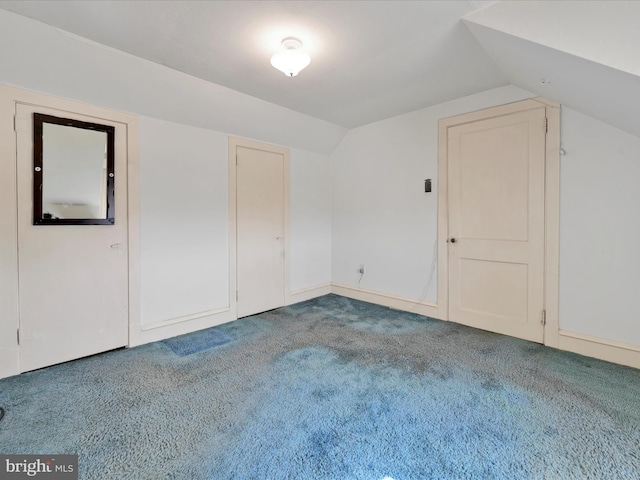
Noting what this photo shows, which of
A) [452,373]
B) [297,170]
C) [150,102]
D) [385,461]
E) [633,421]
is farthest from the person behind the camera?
[297,170]

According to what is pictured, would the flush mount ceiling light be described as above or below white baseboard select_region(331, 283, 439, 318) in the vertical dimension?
above

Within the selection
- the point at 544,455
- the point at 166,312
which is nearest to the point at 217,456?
the point at 544,455

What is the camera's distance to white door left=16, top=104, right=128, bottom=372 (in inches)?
91.1

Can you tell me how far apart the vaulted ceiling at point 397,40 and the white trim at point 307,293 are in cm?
274

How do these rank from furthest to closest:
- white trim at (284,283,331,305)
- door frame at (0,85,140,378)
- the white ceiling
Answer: white trim at (284,283,331,305) → door frame at (0,85,140,378) → the white ceiling

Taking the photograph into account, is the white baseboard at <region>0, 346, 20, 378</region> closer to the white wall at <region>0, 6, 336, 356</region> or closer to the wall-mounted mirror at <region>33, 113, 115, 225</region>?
the white wall at <region>0, 6, 336, 356</region>

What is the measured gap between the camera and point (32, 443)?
1.58 m

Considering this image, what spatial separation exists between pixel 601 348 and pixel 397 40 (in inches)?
119

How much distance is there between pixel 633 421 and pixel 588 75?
6.82 ft

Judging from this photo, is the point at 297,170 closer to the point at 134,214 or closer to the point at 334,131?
the point at 334,131

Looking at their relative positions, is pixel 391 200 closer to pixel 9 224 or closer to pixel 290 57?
pixel 290 57

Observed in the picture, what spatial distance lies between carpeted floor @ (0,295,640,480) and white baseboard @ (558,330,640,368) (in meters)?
0.14

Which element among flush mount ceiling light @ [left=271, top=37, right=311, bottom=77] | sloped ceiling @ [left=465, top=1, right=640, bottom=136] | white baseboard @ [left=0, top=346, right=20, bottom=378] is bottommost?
white baseboard @ [left=0, top=346, right=20, bottom=378]

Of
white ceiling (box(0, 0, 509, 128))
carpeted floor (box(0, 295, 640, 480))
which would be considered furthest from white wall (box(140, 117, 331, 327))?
white ceiling (box(0, 0, 509, 128))
